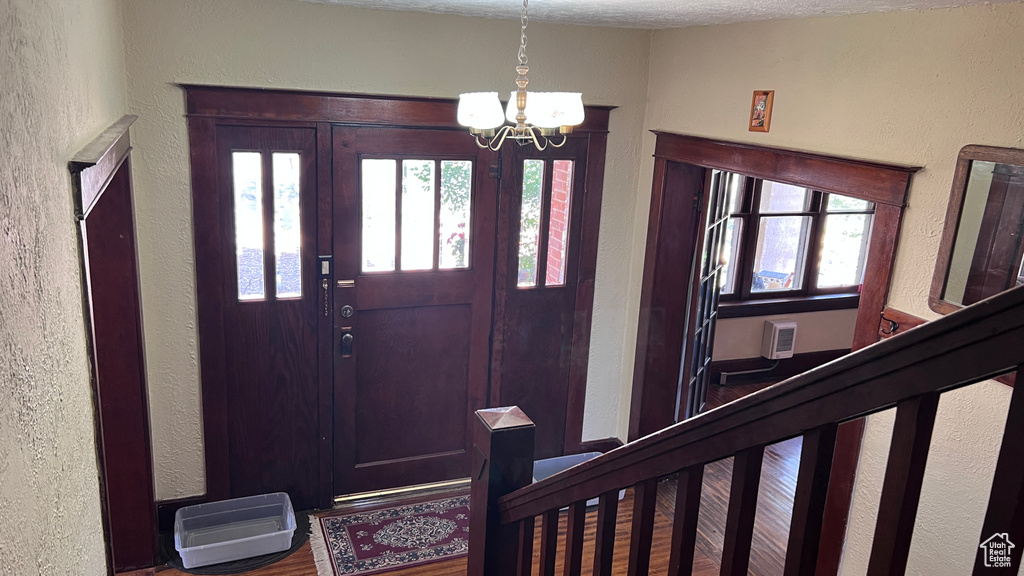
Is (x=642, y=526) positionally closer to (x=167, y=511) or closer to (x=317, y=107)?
(x=317, y=107)

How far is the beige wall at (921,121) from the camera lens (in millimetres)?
2283

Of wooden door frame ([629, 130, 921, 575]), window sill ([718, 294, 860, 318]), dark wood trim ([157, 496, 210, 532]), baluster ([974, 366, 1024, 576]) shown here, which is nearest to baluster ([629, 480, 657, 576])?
baluster ([974, 366, 1024, 576])

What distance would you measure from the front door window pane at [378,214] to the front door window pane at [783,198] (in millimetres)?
3238

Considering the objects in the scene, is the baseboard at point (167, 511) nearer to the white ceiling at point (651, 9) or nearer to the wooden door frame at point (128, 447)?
the wooden door frame at point (128, 447)

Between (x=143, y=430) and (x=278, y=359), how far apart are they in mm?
702

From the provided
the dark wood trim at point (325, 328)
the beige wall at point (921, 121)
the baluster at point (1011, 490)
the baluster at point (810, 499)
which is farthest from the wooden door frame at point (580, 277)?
the baluster at point (1011, 490)

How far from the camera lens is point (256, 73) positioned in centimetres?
335

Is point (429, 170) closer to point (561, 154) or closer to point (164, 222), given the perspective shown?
point (561, 154)

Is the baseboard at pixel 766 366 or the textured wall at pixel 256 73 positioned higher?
the textured wall at pixel 256 73

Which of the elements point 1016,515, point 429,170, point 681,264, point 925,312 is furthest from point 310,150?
point 1016,515

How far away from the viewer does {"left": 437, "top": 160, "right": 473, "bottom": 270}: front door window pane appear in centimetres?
386

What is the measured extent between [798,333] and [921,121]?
153 inches

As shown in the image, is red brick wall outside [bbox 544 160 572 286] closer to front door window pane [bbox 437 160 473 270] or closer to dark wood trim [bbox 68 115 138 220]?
front door window pane [bbox 437 160 473 270]

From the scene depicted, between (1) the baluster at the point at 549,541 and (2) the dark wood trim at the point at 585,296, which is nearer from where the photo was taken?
(1) the baluster at the point at 549,541
